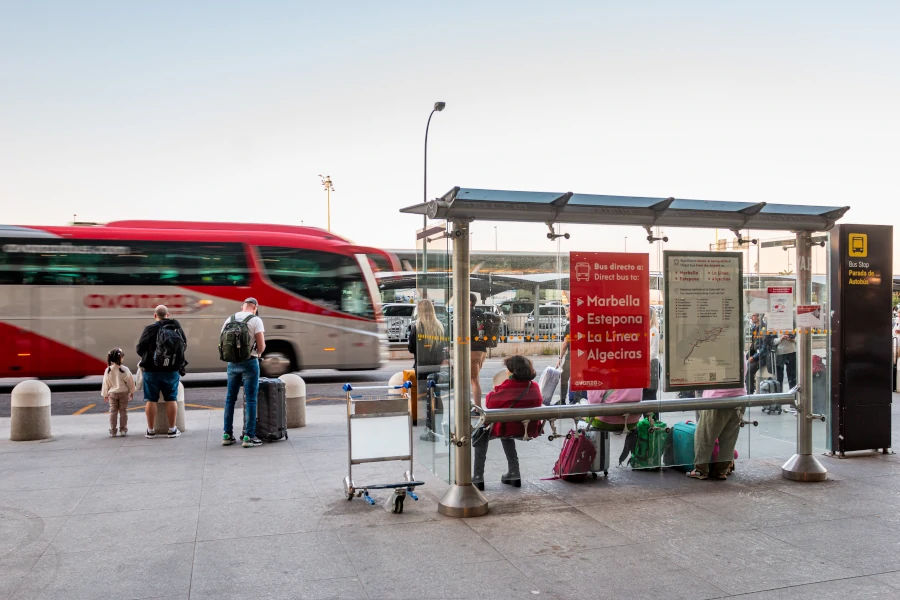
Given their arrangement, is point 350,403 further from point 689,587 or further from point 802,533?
point 802,533

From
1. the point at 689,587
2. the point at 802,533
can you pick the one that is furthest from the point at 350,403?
the point at 802,533

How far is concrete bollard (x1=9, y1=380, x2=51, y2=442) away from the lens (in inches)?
371

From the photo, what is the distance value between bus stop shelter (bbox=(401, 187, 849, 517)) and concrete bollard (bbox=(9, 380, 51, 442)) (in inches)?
228

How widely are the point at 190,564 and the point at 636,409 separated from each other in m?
4.15

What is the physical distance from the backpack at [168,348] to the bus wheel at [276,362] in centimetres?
769

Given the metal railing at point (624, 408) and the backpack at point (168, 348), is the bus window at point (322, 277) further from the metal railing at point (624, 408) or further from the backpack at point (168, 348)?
the metal railing at point (624, 408)

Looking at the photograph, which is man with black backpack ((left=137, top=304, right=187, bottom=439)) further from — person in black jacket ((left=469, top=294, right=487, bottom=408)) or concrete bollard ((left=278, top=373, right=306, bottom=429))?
person in black jacket ((left=469, top=294, right=487, bottom=408))

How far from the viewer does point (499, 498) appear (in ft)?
21.8

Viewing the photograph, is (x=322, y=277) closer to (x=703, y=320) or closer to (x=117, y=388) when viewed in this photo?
(x=117, y=388)

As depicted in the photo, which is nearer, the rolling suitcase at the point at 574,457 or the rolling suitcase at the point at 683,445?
the rolling suitcase at the point at 574,457

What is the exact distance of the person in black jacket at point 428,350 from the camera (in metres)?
7.04

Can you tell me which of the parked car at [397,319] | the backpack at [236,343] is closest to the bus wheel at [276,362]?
the parked car at [397,319]

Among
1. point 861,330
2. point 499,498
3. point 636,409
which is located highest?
point 861,330

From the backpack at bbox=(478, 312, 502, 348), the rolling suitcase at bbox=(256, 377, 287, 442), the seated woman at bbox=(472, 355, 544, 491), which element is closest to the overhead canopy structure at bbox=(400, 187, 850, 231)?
the backpack at bbox=(478, 312, 502, 348)
